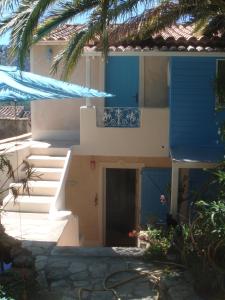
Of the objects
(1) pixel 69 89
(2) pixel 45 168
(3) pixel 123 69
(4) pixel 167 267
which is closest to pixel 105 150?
(2) pixel 45 168

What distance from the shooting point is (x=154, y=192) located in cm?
1341

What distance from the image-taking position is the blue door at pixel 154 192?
13.4 metres

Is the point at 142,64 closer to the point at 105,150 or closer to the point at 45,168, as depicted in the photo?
the point at 105,150

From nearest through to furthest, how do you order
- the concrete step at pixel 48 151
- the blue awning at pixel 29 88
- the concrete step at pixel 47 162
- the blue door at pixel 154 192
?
the blue awning at pixel 29 88 → the concrete step at pixel 47 162 → the blue door at pixel 154 192 → the concrete step at pixel 48 151

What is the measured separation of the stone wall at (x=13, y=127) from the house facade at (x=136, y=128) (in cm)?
1045

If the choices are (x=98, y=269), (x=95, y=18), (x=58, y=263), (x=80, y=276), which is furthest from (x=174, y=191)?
(x=95, y=18)

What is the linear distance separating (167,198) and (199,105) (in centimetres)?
272

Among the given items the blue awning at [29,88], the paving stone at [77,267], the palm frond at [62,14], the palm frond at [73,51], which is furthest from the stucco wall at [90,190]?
the paving stone at [77,267]

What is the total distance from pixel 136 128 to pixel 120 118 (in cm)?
56

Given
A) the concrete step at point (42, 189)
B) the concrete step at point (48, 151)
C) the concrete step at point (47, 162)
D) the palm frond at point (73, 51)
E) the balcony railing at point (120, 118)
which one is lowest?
the concrete step at point (42, 189)

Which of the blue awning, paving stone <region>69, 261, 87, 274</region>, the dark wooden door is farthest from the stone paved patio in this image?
the dark wooden door

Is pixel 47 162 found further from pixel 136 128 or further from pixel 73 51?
pixel 73 51

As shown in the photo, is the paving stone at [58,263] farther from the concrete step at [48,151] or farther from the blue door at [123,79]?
the blue door at [123,79]

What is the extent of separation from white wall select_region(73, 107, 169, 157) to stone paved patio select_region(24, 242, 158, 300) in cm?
466
